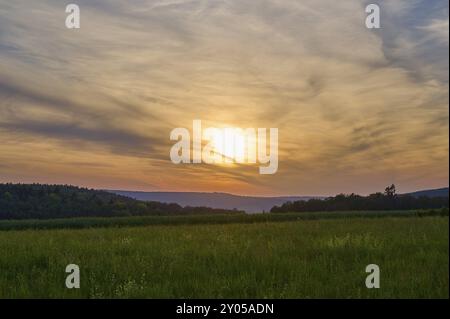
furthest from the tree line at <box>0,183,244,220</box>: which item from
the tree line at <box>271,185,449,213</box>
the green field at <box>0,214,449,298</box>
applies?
the green field at <box>0,214,449,298</box>

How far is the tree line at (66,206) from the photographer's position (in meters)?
50.6

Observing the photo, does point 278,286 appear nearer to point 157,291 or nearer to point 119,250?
point 157,291

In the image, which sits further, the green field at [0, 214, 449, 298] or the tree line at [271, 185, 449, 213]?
the tree line at [271, 185, 449, 213]

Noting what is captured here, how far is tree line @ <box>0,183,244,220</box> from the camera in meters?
50.6

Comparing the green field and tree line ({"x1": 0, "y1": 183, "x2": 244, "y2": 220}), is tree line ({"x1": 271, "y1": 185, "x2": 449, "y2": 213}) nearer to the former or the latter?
tree line ({"x1": 0, "y1": 183, "x2": 244, "y2": 220})

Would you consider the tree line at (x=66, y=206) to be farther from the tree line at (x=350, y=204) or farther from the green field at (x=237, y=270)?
the green field at (x=237, y=270)

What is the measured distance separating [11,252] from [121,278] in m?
5.50

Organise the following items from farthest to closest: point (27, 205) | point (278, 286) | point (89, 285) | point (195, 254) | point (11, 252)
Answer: point (27, 205), point (11, 252), point (195, 254), point (89, 285), point (278, 286)

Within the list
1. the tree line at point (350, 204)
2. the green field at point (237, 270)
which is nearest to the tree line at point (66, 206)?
the tree line at point (350, 204)

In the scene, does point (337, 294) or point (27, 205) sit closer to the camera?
point (337, 294)

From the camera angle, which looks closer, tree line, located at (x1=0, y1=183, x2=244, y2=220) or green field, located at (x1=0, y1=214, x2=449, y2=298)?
green field, located at (x1=0, y1=214, x2=449, y2=298)

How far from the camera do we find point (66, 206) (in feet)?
181
